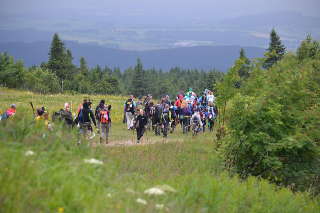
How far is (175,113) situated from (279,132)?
1491 cm

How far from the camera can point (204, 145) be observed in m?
22.8

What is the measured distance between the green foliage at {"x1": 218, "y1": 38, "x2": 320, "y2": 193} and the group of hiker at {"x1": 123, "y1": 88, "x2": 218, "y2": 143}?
1028cm

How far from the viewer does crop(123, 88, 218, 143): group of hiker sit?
2769cm

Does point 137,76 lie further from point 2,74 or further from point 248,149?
point 248,149

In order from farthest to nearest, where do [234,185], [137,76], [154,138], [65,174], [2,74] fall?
1. [137,76]
2. [2,74]
3. [154,138]
4. [234,185]
5. [65,174]

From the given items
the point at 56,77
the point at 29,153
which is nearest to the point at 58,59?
the point at 56,77

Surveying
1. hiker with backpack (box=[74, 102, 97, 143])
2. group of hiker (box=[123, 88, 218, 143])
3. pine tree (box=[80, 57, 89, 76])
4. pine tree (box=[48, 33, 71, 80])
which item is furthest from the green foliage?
pine tree (box=[80, 57, 89, 76])

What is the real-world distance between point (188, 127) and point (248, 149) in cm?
1420

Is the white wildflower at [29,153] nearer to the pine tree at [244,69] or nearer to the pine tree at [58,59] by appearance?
the pine tree at [244,69]

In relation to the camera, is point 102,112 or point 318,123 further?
point 102,112

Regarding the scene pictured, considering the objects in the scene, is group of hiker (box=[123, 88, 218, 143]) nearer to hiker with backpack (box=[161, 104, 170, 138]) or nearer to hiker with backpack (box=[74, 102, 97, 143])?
hiker with backpack (box=[161, 104, 170, 138])

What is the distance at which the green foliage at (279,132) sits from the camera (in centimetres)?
1512

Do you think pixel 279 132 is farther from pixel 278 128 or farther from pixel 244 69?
pixel 244 69

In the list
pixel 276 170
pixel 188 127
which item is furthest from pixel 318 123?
pixel 188 127
